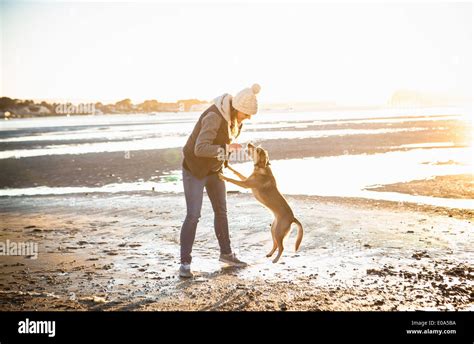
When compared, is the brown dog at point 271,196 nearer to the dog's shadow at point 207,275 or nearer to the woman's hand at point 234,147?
the woman's hand at point 234,147

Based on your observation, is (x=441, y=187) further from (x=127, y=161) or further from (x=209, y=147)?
(x=127, y=161)

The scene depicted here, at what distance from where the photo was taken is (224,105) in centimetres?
611

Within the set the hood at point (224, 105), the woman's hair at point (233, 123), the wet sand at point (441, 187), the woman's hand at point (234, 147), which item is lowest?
the wet sand at point (441, 187)

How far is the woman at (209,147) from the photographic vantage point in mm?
5961

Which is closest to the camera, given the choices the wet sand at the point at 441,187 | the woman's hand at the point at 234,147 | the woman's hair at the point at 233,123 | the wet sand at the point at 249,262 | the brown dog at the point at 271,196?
the wet sand at the point at 249,262

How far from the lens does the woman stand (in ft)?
19.6

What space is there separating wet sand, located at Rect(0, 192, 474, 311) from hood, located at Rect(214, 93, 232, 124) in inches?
78.7

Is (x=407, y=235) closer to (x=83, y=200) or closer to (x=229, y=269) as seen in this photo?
(x=229, y=269)

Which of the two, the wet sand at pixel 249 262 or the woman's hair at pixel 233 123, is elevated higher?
the woman's hair at pixel 233 123

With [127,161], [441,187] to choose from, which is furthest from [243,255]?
[127,161]

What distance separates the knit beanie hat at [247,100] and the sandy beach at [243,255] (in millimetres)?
2054

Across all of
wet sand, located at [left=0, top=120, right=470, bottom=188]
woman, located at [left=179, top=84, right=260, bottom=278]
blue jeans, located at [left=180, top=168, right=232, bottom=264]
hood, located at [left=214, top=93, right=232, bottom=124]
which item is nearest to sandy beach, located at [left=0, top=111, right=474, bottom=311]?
blue jeans, located at [left=180, top=168, right=232, bottom=264]

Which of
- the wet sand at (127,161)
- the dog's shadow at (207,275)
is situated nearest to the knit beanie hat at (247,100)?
the dog's shadow at (207,275)

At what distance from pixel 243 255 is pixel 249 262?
0.38 m
